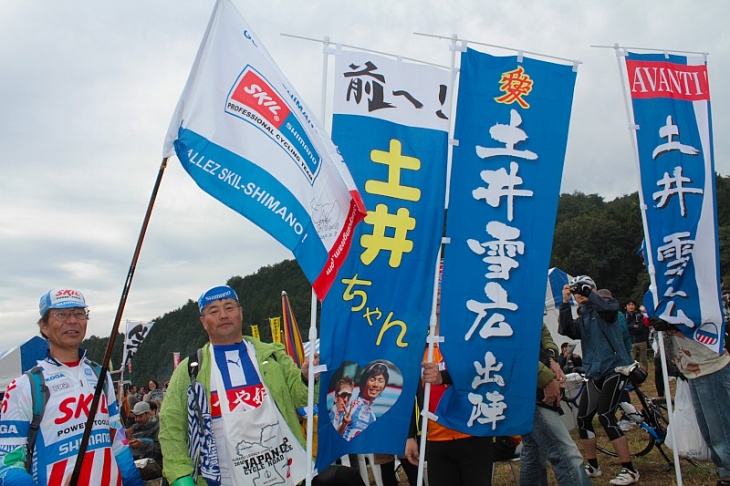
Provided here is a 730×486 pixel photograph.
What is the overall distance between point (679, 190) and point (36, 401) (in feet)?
17.0

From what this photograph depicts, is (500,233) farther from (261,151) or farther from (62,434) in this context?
(62,434)

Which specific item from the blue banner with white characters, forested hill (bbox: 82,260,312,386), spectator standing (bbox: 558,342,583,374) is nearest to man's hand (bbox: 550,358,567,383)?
the blue banner with white characters

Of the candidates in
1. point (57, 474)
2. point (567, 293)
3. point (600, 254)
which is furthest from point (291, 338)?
point (600, 254)

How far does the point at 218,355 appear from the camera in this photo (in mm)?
3623

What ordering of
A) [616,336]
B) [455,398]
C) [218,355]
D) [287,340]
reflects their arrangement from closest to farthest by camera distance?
1. [218,355]
2. [455,398]
3. [616,336]
4. [287,340]

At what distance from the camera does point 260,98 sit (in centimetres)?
360

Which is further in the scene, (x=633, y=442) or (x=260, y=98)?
(x=633, y=442)

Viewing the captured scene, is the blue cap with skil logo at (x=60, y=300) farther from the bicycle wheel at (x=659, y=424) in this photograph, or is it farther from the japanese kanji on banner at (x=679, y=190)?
the bicycle wheel at (x=659, y=424)

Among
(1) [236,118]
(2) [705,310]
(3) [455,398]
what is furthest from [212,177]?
(2) [705,310]

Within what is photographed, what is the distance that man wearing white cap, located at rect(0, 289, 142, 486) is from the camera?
313 centimetres

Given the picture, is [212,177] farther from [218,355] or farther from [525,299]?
[525,299]

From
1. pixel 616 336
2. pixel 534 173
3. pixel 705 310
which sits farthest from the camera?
pixel 616 336

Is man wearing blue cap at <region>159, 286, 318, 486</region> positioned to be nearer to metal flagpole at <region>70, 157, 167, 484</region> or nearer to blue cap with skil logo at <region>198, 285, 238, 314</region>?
blue cap with skil logo at <region>198, 285, 238, 314</region>

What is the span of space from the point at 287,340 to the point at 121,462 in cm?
607
